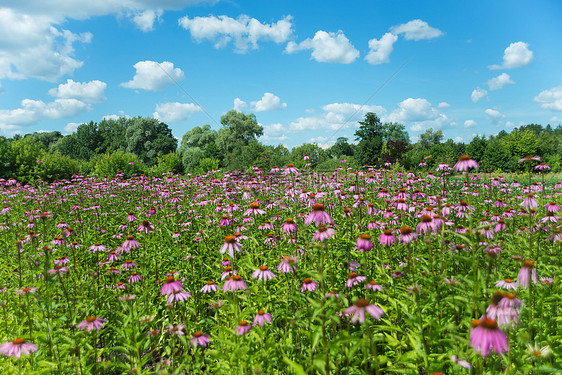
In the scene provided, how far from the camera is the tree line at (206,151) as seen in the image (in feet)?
61.4

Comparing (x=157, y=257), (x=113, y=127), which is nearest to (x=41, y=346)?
(x=157, y=257)

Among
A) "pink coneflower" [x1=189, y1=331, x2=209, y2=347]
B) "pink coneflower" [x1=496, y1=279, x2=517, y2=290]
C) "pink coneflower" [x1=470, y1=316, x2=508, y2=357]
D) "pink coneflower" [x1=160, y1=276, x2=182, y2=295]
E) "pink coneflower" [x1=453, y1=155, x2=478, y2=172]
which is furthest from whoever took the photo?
"pink coneflower" [x1=453, y1=155, x2=478, y2=172]

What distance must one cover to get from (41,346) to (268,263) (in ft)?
8.51

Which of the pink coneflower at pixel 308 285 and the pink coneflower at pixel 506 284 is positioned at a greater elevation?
the pink coneflower at pixel 308 285

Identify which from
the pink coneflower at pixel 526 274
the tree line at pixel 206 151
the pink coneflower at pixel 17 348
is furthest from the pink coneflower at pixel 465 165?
the tree line at pixel 206 151

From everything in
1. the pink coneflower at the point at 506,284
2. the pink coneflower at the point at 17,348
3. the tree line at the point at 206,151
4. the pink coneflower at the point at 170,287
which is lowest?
the pink coneflower at the point at 17,348

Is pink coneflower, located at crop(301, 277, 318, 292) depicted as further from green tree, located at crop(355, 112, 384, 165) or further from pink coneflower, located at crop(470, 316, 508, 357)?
green tree, located at crop(355, 112, 384, 165)

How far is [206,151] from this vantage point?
146 ft

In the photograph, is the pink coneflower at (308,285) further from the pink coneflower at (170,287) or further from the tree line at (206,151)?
the tree line at (206,151)

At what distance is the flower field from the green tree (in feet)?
125

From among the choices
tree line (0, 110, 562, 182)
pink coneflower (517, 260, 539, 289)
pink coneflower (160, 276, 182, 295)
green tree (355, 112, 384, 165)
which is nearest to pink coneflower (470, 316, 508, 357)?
pink coneflower (517, 260, 539, 289)

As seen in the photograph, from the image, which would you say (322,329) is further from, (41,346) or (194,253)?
(194,253)

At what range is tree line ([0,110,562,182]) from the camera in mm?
18703

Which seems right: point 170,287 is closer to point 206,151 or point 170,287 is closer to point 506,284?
point 506,284
